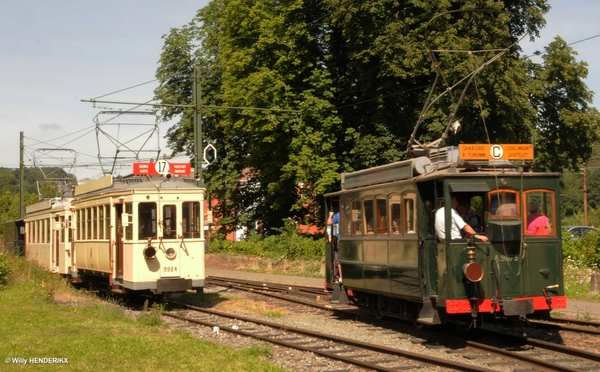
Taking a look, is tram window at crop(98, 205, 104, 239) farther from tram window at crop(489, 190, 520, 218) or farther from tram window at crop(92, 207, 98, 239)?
tram window at crop(489, 190, 520, 218)

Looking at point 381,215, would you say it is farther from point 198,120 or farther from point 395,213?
point 198,120

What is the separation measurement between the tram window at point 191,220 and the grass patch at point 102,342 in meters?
2.31

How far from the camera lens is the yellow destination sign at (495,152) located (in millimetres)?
12516

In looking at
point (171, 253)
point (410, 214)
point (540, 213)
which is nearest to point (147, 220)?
point (171, 253)

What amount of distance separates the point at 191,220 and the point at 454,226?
8122 millimetres

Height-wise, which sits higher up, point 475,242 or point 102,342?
point 475,242

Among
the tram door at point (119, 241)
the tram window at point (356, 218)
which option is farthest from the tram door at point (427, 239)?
the tram door at point (119, 241)

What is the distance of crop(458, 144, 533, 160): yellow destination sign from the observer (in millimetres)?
12516

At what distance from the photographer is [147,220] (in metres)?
18.3

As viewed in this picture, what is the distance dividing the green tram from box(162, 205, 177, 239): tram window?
6384 millimetres

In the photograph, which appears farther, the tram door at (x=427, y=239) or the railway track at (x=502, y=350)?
the tram door at (x=427, y=239)

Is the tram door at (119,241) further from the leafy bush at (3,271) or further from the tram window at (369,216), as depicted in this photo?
the tram window at (369,216)

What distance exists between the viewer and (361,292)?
1656cm

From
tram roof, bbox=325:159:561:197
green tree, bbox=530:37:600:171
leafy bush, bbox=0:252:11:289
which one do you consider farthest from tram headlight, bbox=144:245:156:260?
green tree, bbox=530:37:600:171
